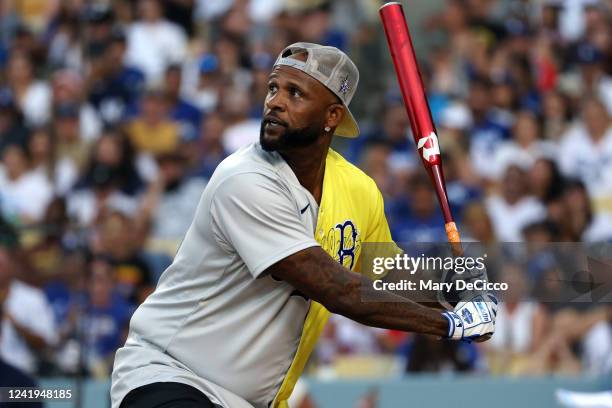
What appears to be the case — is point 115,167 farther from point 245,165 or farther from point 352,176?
point 245,165

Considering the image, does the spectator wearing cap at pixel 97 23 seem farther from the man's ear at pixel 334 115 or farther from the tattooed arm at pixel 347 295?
the tattooed arm at pixel 347 295

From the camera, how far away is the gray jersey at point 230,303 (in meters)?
4.13

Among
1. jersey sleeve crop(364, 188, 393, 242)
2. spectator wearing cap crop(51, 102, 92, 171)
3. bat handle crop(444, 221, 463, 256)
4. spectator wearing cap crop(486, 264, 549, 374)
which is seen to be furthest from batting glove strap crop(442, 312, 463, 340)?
spectator wearing cap crop(51, 102, 92, 171)

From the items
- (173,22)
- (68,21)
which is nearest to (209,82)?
(173,22)

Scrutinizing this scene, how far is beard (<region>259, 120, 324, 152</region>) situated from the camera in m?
4.23

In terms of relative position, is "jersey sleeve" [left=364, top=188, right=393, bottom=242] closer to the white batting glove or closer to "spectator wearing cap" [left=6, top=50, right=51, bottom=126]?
A: the white batting glove

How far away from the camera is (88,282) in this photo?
841cm

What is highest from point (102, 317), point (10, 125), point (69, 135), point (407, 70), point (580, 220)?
point (10, 125)

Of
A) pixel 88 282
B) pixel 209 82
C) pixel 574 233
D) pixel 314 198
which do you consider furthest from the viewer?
pixel 209 82


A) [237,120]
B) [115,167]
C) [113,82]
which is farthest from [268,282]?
[113,82]

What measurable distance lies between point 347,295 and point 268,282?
1.12ft

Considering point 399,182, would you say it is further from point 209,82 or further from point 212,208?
point 212,208

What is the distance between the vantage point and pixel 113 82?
427 inches

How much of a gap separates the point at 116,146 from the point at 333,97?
585 centimetres
